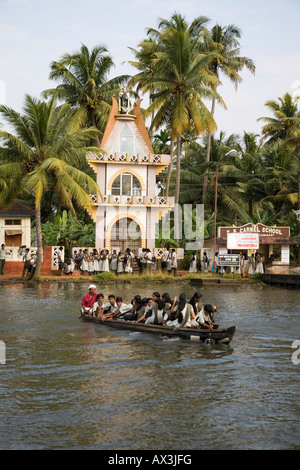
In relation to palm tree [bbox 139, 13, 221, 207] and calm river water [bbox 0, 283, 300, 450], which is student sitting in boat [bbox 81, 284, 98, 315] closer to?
calm river water [bbox 0, 283, 300, 450]

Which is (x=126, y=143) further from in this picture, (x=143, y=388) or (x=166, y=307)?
(x=143, y=388)

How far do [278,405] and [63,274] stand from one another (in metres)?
26.9

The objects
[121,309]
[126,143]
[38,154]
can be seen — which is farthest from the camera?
[126,143]

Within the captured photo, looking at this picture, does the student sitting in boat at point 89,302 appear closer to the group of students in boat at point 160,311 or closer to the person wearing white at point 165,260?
the group of students in boat at point 160,311

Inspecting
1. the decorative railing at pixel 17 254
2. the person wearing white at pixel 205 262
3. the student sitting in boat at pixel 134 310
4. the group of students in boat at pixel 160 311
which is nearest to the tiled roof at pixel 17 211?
the decorative railing at pixel 17 254

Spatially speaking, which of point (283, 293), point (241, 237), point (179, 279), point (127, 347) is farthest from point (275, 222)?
point (127, 347)

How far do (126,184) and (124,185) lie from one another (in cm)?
15

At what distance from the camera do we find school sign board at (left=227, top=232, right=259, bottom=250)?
37.8 meters

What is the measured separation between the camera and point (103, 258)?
37.4 metres

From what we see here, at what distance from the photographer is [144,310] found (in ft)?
59.3

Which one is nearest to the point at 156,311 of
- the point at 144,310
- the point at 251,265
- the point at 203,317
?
the point at 144,310

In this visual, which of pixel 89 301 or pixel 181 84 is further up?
pixel 181 84

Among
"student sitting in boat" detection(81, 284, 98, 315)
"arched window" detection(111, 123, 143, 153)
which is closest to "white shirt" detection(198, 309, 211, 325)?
"student sitting in boat" detection(81, 284, 98, 315)

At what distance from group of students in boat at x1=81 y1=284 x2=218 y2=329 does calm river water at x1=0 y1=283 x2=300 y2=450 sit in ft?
1.59
